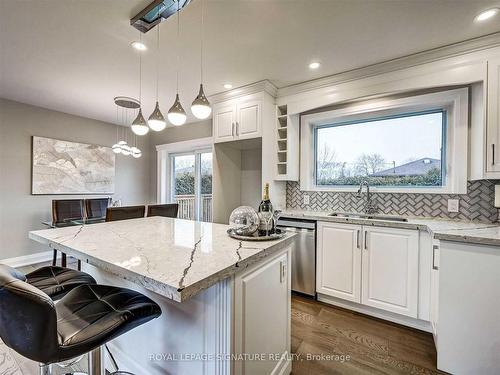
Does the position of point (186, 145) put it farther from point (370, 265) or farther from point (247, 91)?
point (370, 265)

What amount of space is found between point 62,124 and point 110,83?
1858mm

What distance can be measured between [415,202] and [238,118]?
227cm

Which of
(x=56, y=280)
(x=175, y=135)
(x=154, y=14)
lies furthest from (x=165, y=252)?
(x=175, y=135)

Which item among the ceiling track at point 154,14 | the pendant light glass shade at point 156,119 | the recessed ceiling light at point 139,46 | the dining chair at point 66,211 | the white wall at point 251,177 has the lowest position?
the dining chair at point 66,211

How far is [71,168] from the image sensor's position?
3916 mm

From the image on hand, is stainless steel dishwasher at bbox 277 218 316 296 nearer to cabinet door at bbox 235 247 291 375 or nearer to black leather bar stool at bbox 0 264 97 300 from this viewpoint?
cabinet door at bbox 235 247 291 375

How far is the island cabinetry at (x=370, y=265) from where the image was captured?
6.54 ft

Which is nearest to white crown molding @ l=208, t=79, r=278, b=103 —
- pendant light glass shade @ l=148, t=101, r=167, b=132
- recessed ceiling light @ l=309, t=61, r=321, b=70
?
recessed ceiling light @ l=309, t=61, r=321, b=70

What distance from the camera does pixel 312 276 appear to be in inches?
98.5

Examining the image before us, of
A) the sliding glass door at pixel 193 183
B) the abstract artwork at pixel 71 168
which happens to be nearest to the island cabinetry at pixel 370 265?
the sliding glass door at pixel 193 183

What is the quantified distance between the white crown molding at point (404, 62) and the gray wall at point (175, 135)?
74.9 inches

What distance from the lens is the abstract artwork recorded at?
3590mm

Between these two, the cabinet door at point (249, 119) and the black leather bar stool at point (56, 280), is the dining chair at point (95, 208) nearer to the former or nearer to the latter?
the black leather bar stool at point (56, 280)

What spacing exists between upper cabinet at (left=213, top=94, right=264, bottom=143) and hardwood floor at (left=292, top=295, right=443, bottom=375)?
83.7 inches
